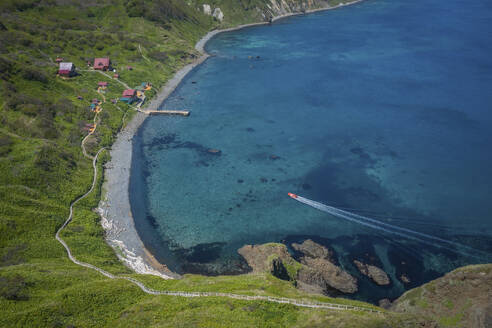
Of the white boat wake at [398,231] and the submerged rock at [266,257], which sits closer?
the submerged rock at [266,257]

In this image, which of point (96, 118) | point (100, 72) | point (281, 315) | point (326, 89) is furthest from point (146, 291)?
point (326, 89)

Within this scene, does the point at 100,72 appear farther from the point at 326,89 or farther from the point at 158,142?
the point at 326,89

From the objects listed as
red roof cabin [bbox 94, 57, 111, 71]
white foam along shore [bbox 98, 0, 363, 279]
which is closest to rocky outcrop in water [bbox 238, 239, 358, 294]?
white foam along shore [bbox 98, 0, 363, 279]

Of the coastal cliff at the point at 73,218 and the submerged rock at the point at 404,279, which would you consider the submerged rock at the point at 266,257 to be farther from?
the submerged rock at the point at 404,279

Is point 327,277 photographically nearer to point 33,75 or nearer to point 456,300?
point 456,300

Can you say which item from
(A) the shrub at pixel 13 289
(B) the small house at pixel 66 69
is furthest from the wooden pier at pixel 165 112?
(A) the shrub at pixel 13 289
